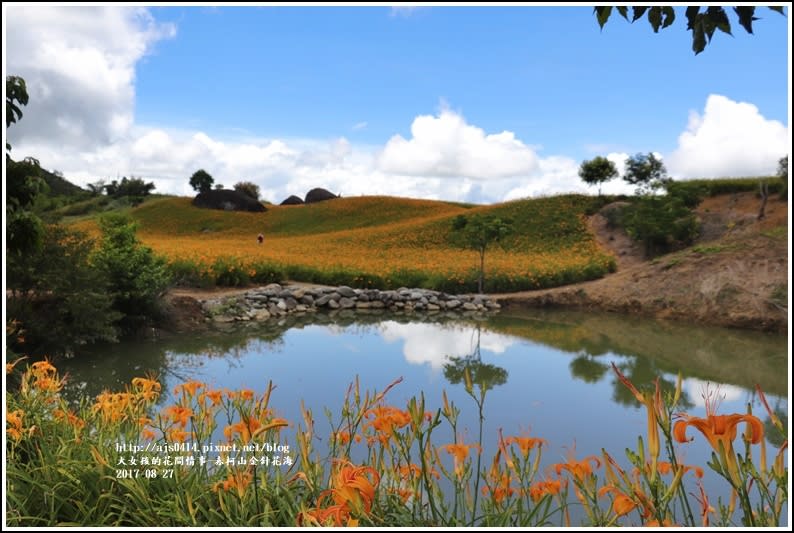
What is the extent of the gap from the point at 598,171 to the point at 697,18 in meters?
29.8

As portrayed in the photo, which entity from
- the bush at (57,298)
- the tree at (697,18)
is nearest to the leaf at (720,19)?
the tree at (697,18)

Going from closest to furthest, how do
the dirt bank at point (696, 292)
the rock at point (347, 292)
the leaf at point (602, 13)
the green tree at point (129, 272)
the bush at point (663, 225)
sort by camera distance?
the leaf at point (602, 13), the green tree at point (129, 272), the dirt bank at point (696, 292), the rock at point (347, 292), the bush at point (663, 225)

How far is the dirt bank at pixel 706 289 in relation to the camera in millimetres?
12609

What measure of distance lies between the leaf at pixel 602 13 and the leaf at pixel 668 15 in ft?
0.83

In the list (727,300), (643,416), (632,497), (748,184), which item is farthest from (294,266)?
(748,184)

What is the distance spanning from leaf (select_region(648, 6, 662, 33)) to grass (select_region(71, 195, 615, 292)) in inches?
524

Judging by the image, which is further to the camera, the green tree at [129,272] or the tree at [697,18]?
the green tree at [129,272]

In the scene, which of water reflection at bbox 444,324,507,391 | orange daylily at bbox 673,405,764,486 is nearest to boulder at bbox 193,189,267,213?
water reflection at bbox 444,324,507,391

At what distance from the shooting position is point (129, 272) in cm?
974

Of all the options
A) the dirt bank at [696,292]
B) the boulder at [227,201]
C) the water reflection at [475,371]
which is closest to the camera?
the water reflection at [475,371]

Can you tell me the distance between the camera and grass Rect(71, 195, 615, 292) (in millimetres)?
16953

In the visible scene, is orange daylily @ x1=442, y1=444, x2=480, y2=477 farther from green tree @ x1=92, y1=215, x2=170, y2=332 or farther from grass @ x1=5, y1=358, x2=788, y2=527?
green tree @ x1=92, y1=215, x2=170, y2=332

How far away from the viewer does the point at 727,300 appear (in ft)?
43.1

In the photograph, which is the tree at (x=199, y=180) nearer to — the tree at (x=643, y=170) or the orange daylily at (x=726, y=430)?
the tree at (x=643, y=170)
